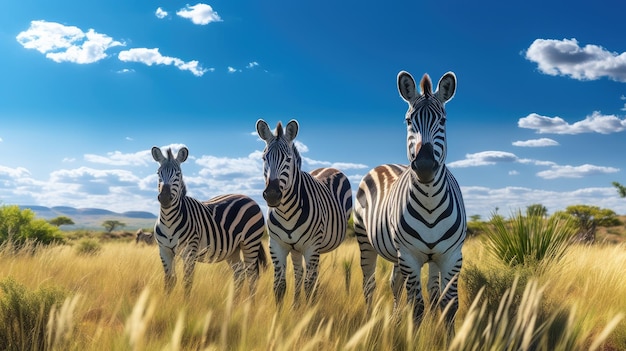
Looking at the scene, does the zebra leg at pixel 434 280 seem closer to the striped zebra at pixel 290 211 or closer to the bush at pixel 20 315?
the striped zebra at pixel 290 211

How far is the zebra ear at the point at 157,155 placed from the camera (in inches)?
277

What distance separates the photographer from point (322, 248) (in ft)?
21.6

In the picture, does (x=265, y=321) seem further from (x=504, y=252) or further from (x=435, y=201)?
(x=504, y=252)

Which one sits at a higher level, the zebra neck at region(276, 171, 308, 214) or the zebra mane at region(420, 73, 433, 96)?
the zebra mane at region(420, 73, 433, 96)

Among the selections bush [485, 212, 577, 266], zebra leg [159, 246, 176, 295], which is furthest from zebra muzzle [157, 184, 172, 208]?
bush [485, 212, 577, 266]

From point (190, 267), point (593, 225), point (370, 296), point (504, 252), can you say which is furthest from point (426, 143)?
point (593, 225)

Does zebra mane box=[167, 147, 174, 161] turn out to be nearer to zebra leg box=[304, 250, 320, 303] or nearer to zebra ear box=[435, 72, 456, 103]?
zebra leg box=[304, 250, 320, 303]

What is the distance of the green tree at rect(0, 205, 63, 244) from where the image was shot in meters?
13.3

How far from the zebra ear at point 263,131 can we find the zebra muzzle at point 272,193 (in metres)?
0.65

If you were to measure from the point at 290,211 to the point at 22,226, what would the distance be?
11340mm

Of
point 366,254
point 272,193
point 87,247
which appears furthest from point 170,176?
point 87,247

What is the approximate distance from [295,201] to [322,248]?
0.99 meters

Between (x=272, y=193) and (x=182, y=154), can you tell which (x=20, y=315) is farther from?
(x=182, y=154)

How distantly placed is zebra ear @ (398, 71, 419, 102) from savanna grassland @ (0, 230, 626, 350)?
1.85 meters
